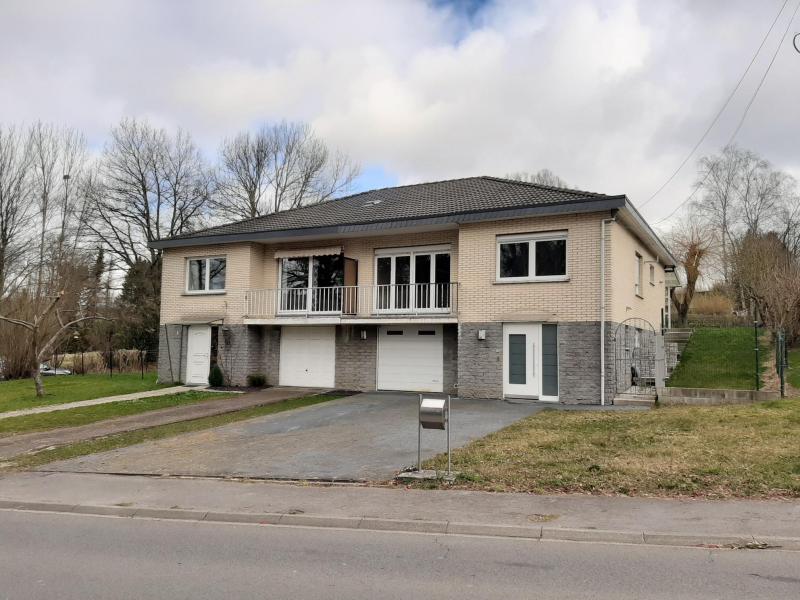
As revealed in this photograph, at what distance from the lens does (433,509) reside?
6605mm

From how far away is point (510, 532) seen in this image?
5.88m

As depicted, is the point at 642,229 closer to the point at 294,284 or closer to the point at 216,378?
the point at 294,284

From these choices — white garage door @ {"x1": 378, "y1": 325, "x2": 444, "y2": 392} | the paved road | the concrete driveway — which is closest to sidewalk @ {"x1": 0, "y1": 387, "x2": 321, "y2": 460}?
the concrete driveway

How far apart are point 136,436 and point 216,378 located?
829cm

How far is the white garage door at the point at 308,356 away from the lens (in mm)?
19812

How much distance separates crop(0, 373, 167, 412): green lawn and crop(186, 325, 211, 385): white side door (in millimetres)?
1010

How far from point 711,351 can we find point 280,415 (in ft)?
58.3

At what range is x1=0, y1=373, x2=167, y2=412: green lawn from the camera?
17080 mm

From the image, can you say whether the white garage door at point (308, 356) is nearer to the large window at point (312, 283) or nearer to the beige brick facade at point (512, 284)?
the large window at point (312, 283)

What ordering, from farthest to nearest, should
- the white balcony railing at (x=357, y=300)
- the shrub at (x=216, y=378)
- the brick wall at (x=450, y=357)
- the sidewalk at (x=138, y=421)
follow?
the shrub at (x=216, y=378)
the white balcony railing at (x=357, y=300)
the brick wall at (x=450, y=357)
the sidewalk at (x=138, y=421)

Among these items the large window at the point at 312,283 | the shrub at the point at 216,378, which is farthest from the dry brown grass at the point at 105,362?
the large window at the point at 312,283

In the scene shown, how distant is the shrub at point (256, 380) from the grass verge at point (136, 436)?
12.9ft

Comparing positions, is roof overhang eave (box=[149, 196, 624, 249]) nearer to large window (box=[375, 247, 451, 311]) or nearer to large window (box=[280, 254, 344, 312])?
large window (box=[280, 254, 344, 312])

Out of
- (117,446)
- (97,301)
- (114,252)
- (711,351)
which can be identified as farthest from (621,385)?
(114,252)
